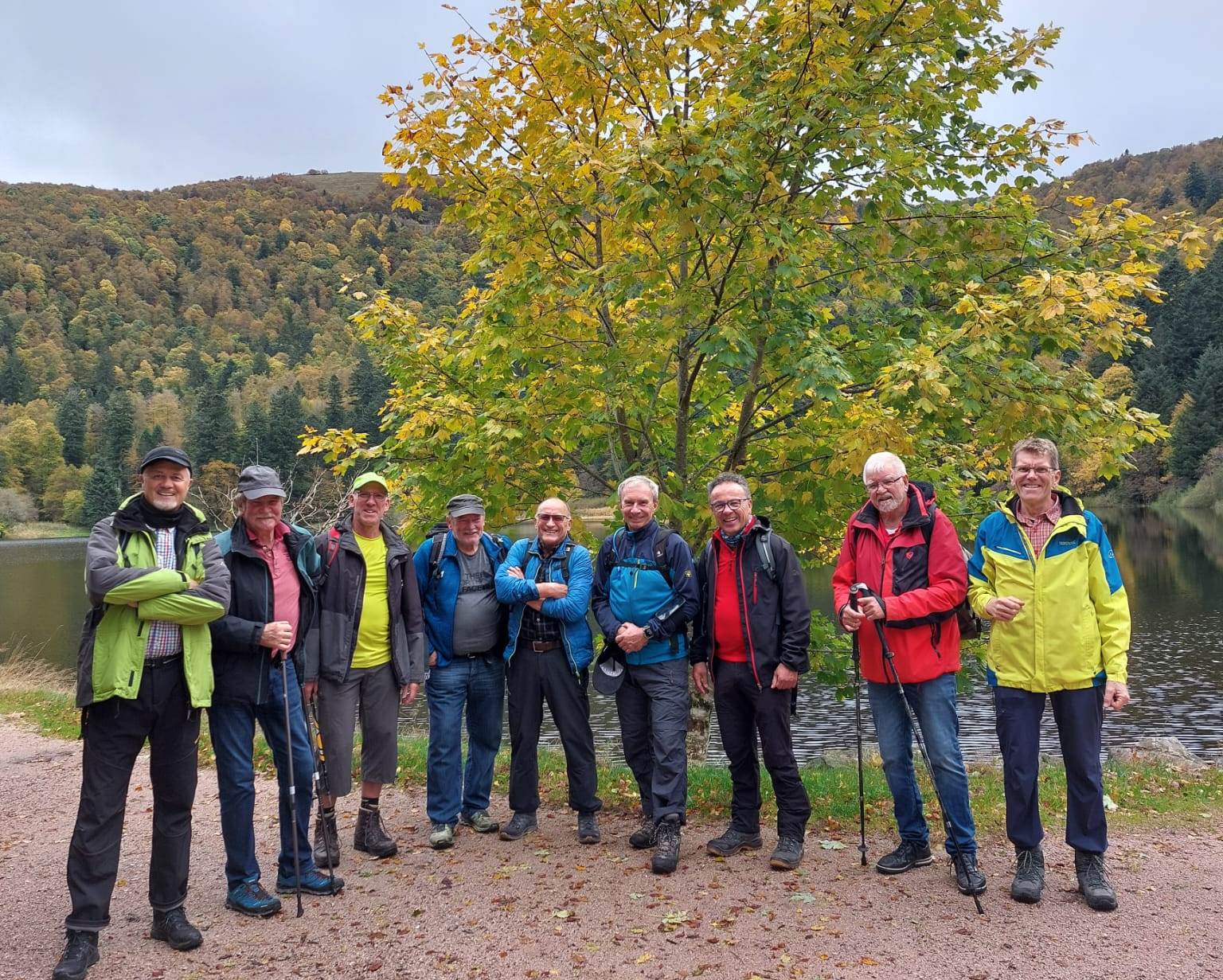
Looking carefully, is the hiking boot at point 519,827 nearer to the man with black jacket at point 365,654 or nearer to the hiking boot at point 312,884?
the man with black jacket at point 365,654

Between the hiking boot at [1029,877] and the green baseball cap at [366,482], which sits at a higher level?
the green baseball cap at [366,482]

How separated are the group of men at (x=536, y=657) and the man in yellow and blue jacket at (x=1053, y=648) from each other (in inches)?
0.5

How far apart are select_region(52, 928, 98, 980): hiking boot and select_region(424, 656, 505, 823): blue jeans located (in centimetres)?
205

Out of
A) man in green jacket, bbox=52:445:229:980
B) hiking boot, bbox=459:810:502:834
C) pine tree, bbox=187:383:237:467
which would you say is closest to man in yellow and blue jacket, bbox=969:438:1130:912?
A: hiking boot, bbox=459:810:502:834

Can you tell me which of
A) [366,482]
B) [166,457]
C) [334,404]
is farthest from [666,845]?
[334,404]

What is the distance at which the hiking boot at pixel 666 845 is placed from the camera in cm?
502

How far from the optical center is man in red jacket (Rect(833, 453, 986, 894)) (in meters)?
4.73

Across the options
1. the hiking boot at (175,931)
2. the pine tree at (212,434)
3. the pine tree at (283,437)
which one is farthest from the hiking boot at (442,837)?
the pine tree at (212,434)

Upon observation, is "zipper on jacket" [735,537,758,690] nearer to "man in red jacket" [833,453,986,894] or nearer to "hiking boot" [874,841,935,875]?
"man in red jacket" [833,453,986,894]

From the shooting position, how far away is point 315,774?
4.98m

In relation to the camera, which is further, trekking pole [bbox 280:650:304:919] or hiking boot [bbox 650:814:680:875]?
hiking boot [bbox 650:814:680:875]

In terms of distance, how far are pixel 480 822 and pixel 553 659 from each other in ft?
4.09

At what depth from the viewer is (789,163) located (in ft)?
20.6

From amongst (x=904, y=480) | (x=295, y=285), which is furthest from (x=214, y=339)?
(x=904, y=480)
